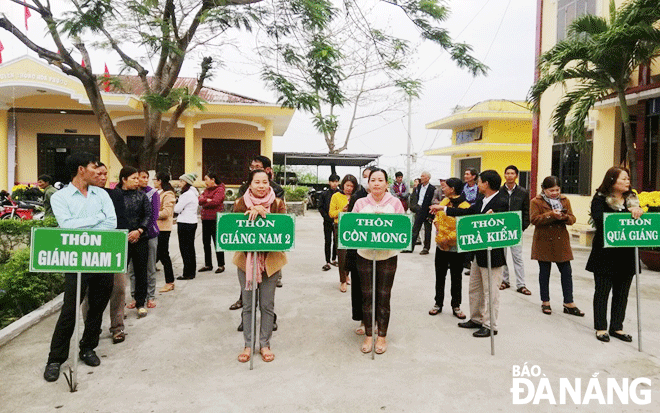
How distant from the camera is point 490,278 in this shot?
4.19m

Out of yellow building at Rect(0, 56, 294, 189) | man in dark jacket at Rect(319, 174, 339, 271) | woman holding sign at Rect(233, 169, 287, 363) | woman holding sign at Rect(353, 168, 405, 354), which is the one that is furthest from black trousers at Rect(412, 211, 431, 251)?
yellow building at Rect(0, 56, 294, 189)

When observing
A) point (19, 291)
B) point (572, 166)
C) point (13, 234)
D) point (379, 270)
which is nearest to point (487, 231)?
point (379, 270)

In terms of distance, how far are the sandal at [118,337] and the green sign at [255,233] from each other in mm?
1437

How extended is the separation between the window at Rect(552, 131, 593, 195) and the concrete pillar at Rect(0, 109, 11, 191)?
18905mm

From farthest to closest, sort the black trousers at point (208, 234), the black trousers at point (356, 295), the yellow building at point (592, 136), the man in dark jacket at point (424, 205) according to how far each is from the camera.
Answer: the yellow building at point (592, 136)
the man in dark jacket at point (424, 205)
the black trousers at point (208, 234)
the black trousers at point (356, 295)

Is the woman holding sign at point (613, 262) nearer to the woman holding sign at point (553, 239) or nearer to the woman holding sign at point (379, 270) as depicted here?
the woman holding sign at point (553, 239)

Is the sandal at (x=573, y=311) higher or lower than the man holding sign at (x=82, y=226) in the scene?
lower

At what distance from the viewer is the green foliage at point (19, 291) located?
202 inches

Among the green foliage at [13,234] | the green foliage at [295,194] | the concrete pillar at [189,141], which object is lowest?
the green foliage at [13,234]

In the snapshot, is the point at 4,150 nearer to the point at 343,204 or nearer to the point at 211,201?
the point at 211,201

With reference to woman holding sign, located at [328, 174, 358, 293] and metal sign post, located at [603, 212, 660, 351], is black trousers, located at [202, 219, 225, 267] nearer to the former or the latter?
woman holding sign, located at [328, 174, 358, 293]

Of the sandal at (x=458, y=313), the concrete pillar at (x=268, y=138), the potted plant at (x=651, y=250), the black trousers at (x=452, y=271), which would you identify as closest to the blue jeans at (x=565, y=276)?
the black trousers at (x=452, y=271)

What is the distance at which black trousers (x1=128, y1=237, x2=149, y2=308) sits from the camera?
4898 mm

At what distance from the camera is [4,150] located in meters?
17.2
